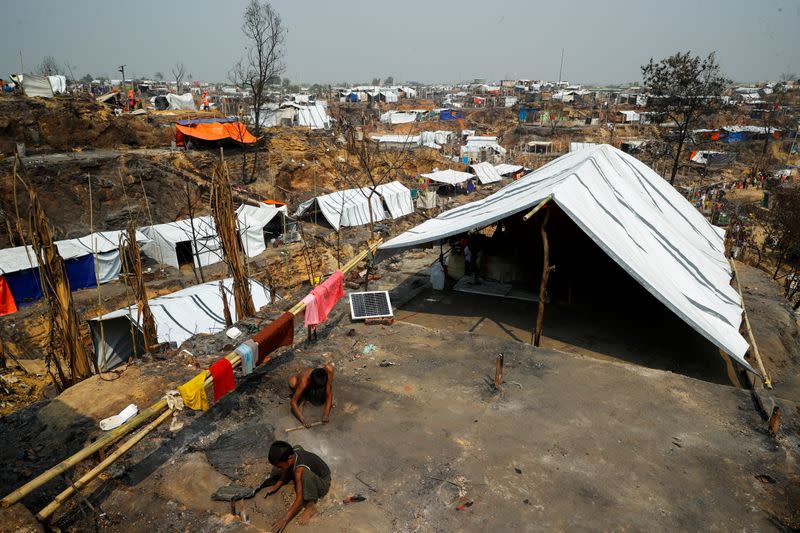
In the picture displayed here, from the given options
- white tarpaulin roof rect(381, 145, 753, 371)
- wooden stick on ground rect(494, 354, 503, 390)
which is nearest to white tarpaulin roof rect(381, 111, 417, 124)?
white tarpaulin roof rect(381, 145, 753, 371)

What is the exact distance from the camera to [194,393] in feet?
15.3

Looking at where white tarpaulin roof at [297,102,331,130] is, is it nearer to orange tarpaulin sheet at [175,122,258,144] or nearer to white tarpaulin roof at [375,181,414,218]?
orange tarpaulin sheet at [175,122,258,144]

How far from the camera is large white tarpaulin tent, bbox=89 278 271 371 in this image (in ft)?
34.4

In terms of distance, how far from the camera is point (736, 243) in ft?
56.5

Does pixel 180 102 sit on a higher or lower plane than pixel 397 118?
higher

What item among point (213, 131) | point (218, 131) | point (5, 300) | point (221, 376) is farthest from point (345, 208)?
point (221, 376)

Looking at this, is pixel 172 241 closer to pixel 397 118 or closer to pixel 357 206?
pixel 357 206

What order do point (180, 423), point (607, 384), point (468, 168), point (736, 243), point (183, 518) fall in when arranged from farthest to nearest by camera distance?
point (468, 168) → point (736, 243) → point (607, 384) → point (180, 423) → point (183, 518)

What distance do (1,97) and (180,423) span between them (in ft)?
85.2

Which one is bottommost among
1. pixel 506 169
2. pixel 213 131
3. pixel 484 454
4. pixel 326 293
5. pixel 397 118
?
pixel 484 454

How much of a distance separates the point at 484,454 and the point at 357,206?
17557mm

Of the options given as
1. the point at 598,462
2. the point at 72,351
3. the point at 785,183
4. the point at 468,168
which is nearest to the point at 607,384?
the point at 598,462

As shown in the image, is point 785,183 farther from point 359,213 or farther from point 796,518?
point 796,518

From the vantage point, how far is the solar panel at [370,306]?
797 centimetres
